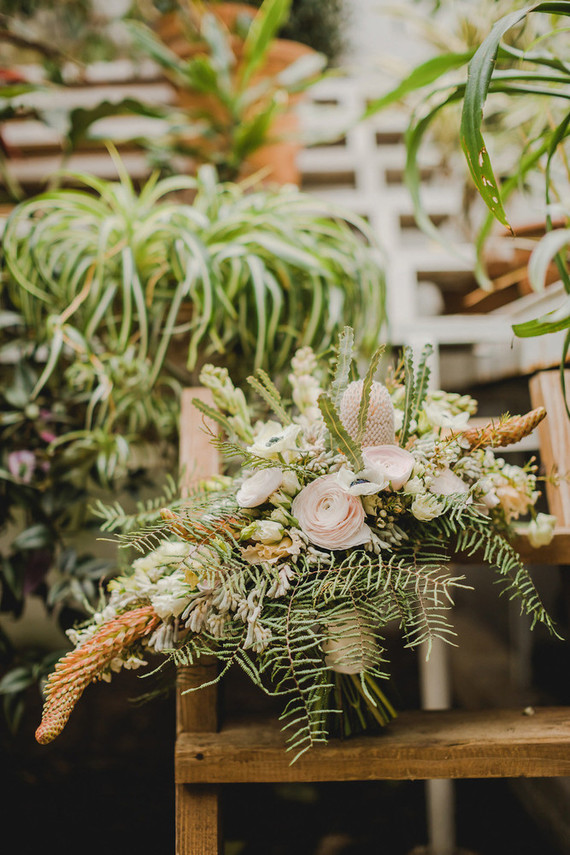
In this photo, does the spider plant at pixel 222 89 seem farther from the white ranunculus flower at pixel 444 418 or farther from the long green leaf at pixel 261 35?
the white ranunculus flower at pixel 444 418

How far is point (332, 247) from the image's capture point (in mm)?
1209

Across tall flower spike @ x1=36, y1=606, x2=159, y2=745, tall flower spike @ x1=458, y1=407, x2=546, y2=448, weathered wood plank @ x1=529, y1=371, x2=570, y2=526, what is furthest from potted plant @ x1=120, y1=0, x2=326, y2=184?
tall flower spike @ x1=36, y1=606, x2=159, y2=745

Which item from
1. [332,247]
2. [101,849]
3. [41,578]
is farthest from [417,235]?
[101,849]

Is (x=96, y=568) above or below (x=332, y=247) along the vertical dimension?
below

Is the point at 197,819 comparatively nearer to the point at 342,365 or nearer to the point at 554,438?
the point at 342,365

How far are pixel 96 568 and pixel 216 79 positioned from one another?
117 cm

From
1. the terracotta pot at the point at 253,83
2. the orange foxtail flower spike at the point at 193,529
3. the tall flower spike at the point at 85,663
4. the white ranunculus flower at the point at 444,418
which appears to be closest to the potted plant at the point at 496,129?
the terracotta pot at the point at 253,83

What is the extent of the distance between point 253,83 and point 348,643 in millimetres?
1533

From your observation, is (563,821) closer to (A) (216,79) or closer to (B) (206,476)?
(B) (206,476)

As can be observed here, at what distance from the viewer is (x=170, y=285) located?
3.93 ft

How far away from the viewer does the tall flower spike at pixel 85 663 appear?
64 cm

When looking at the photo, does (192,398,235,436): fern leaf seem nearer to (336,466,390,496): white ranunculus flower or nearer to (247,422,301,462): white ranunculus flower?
(247,422,301,462): white ranunculus flower

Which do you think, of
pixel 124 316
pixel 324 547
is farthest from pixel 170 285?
pixel 324 547

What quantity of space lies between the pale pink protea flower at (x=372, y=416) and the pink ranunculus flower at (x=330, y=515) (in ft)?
0.23
